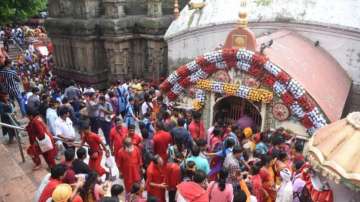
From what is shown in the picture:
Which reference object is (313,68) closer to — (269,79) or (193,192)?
(269,79)

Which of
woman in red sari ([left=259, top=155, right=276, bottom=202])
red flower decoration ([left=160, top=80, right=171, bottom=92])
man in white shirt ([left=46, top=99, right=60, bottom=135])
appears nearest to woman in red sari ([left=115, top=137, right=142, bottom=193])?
woman in red sari ([left=259, top=155, right=276, bottom=202])

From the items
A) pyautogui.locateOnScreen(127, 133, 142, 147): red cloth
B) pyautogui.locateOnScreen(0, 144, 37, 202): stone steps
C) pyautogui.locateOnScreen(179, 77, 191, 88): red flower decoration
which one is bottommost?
pyautogui.locateOnScreen(0, 144, 37, 202): stone steps

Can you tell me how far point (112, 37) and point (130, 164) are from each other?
812 centimetres

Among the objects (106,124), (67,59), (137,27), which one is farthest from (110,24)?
(106,124)

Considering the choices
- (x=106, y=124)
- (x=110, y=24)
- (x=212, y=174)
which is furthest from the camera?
(x=110, y=24)

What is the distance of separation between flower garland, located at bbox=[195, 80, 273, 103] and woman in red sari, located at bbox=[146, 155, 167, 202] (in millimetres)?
3545

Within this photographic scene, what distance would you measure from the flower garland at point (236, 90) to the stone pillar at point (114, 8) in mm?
5626

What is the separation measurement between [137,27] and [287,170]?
32.6 ft

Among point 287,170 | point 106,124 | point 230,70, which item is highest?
point 230,70

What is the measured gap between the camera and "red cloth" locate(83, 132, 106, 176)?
21.2 ft

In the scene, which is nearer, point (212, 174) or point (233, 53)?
point (212, 174)

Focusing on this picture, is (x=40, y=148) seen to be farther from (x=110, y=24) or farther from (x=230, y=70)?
(x=110, y=24)

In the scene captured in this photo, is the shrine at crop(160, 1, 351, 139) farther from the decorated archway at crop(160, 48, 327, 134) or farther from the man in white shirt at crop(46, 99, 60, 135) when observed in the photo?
the man in white shirt at crop(46, 99, 60, 135)

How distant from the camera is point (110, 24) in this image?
13.5 metres
